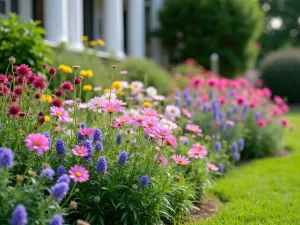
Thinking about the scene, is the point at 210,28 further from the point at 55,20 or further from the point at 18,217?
the point at 18,217

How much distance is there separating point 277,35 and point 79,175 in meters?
36.2

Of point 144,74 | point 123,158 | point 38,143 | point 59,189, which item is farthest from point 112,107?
point 144,74

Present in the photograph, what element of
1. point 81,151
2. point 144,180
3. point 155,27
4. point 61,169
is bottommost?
point 144,180

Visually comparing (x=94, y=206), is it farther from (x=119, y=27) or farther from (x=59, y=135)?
(x=119, y=27)

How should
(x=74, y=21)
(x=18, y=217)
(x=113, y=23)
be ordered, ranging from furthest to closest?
1. (x=113, y=23)
2. (x=74, y=21)
3. (x=18, y=217)

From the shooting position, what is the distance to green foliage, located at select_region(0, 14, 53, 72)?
554 cm

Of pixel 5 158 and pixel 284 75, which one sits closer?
pixel 5 158

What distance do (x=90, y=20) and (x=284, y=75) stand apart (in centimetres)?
962

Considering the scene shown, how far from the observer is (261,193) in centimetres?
477

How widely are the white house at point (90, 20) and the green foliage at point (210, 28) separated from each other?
0.81 m

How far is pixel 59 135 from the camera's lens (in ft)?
12.0

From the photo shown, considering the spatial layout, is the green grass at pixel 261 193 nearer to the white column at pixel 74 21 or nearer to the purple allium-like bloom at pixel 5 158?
the purple allium-like bloom at pixel 5 158

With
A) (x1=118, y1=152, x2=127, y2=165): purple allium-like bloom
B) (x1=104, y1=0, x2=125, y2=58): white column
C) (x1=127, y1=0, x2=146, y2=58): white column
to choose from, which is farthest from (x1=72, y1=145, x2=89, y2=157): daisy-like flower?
(x1=127, y1=0, x2=146, y2=58): white column

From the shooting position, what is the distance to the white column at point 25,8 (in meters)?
11.6
